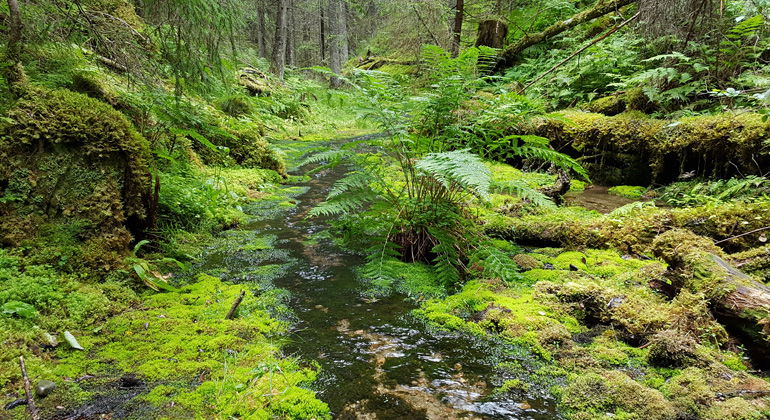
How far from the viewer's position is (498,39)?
1235 centimetres

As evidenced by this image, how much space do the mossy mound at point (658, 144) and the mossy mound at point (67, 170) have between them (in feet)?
14.4

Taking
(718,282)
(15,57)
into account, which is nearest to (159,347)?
(15,57)

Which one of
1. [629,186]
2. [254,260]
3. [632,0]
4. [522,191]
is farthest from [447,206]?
[632,0]

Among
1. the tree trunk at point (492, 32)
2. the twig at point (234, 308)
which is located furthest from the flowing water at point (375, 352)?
the tree trunk at point (492, 32)

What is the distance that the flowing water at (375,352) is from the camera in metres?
2.00

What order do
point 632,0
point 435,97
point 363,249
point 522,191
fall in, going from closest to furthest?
point 522,191 < point 435,97 < point 363,249 < point 632,0

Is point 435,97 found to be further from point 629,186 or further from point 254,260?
point 629,186

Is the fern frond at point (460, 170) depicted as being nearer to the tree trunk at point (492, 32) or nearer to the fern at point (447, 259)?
the fern at point (447, 259)

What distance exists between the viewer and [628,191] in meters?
6.11

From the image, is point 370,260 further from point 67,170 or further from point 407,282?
point 67,170

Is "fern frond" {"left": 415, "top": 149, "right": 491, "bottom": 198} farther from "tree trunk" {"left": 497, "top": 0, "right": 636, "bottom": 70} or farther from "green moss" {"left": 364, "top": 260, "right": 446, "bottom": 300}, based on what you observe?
"tree trunk" {"left": 497, "top": 0, "right": 636, "bottom": 70}

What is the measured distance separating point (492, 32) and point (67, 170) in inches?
484

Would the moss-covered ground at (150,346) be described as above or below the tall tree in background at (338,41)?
below

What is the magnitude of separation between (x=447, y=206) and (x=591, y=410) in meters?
2.13
